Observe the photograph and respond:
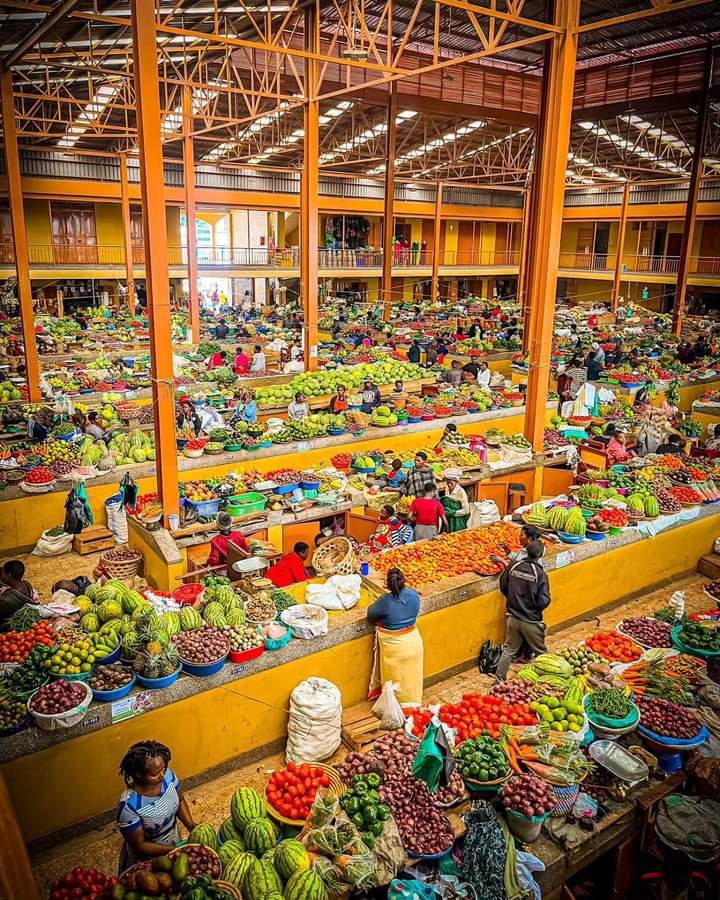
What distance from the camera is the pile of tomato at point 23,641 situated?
16.3 ft

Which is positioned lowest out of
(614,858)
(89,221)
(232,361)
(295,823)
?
(614,858)

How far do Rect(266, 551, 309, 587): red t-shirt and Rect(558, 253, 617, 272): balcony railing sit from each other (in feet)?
106

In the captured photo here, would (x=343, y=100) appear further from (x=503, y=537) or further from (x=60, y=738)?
(x=60, y=738)

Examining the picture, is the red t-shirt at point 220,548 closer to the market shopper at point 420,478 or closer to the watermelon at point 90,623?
the watermelon at point 90,623

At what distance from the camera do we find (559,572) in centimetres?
739

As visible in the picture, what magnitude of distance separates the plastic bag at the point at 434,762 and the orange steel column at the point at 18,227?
1121 cm

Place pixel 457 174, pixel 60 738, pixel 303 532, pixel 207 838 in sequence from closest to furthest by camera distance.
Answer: pixel 207 838
pixel 60 738
pixel 303 532
pixel 457 174

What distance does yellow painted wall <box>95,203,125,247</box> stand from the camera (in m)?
29.6

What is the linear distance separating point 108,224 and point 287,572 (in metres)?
27.2

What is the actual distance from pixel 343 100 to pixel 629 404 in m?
13.4

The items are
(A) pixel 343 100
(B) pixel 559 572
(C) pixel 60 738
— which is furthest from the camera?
(A) pixel 343 100

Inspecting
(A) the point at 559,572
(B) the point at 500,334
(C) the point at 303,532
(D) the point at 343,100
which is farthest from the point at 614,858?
(D) the point at 343,100

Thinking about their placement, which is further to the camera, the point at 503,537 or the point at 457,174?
the point at 457,174

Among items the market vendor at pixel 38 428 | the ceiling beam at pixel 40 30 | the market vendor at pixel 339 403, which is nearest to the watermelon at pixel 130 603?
the ceiling beam at pixel 40 30
